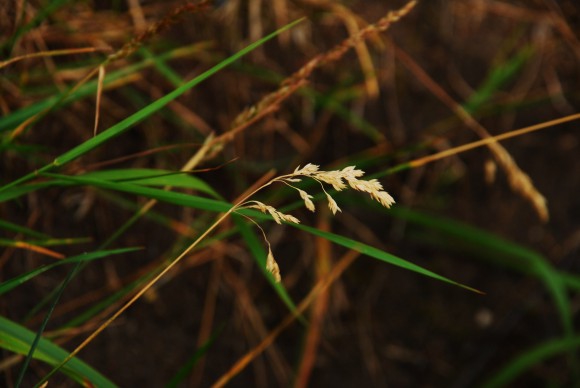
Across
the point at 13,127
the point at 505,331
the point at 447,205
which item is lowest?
the point at 505,331

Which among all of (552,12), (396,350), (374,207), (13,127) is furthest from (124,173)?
(552,12)

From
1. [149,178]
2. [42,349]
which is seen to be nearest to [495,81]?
[149,178]

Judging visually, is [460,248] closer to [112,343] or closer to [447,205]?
[447,205]

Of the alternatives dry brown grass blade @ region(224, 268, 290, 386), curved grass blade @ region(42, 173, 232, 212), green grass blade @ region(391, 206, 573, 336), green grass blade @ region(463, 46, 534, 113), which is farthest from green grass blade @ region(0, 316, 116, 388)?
green grass blade @ region(463, 46, 534, 113)

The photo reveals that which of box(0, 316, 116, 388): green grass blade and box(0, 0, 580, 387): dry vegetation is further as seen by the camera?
box(0, 0, 580, 387): dry vegetation

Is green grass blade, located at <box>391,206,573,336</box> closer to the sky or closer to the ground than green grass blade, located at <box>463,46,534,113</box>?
closer to the ground

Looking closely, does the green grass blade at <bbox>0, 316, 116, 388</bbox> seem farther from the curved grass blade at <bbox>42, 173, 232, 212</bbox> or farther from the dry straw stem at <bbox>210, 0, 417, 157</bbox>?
the dry straw stem at <bbox>210, 0, 417, 157</bbox>

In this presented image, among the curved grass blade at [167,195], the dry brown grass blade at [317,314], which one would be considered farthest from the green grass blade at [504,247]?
the curved grass blade at [167,195]

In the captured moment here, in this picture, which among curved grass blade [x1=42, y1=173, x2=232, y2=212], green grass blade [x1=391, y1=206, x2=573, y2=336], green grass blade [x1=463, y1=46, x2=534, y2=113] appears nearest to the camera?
curved grass blade [x1=42, y1=173, x2=232, y2=212]

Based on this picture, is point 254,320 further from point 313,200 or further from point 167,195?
point 167,195
